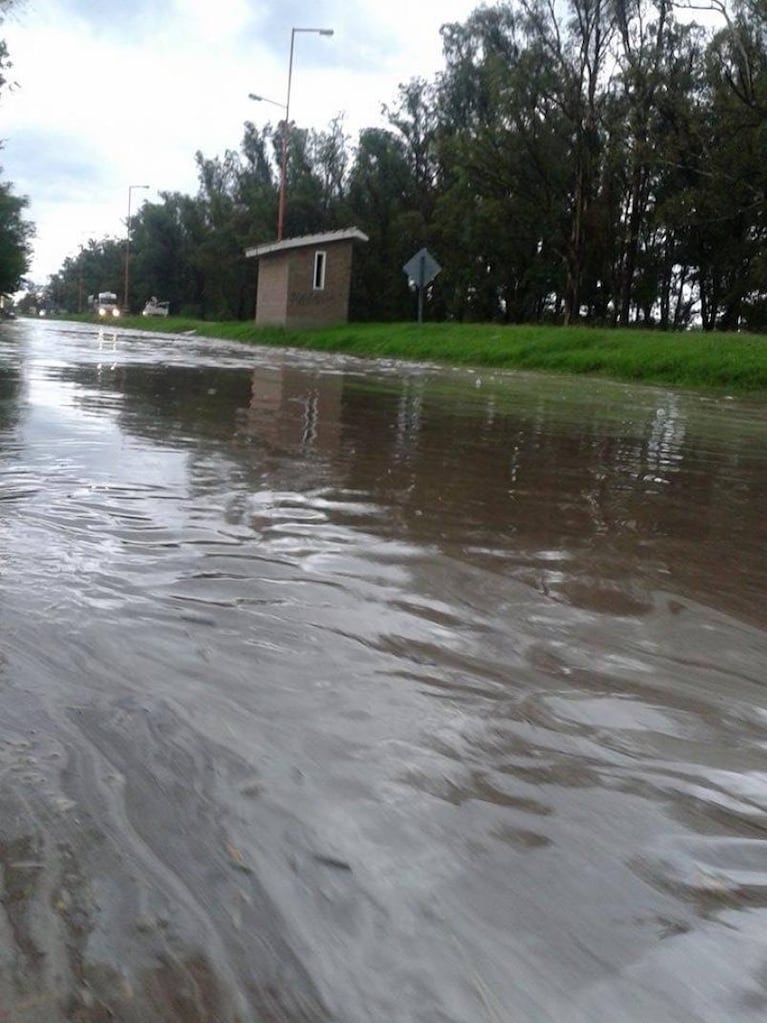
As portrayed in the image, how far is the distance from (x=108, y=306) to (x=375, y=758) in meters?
91.9

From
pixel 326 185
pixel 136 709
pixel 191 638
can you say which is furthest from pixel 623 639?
pixel 326 185

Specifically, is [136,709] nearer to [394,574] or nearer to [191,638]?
[191,638]

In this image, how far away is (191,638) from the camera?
9.62ft

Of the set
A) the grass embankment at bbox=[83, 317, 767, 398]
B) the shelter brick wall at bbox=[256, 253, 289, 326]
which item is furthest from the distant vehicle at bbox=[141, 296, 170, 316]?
the grass embankment at bbox=[83, 317, 767, 398]

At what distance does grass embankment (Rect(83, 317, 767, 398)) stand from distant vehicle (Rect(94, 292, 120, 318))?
5223cm

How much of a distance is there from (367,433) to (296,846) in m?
6.27

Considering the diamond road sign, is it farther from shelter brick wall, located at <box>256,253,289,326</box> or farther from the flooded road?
the flooded road

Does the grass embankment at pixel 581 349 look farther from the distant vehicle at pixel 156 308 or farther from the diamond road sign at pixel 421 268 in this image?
the distant vehicle at pixel 156 308

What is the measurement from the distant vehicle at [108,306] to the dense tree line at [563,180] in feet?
94.5

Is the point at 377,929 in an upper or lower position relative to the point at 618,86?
lower

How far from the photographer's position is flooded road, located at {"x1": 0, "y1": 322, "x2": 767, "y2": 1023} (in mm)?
1557

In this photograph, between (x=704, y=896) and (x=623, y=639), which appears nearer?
(x=704, y=896)

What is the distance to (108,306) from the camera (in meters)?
89.2

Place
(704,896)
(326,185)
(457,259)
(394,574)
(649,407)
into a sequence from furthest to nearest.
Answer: (326,185) < (457,259) < (649,407) < (394,574) < (704,896)
